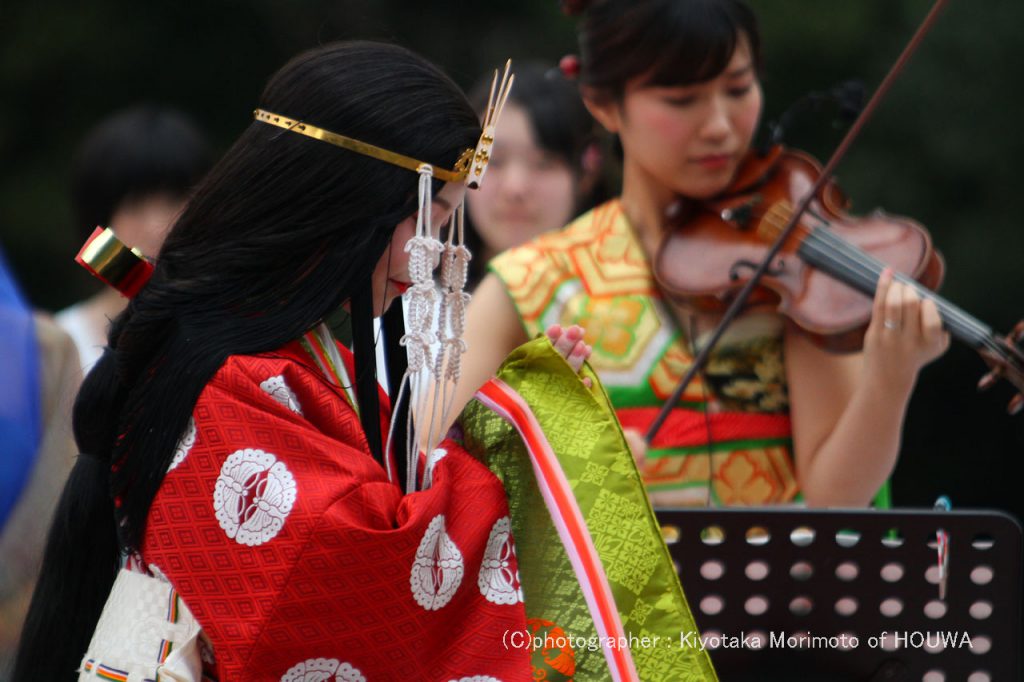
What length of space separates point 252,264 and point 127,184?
143 cm

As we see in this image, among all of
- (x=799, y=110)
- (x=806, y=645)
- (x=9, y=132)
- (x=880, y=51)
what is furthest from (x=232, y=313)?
(x=9, y=132)

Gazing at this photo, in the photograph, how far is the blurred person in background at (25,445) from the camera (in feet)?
4.92

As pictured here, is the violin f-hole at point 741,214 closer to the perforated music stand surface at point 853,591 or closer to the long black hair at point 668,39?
the long black hair at point 668,39

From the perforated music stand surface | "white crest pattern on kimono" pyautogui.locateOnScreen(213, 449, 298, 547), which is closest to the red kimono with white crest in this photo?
"white crest pattern on kimono" pyautogui.locateOnScreen(213, 449, 298, 547)

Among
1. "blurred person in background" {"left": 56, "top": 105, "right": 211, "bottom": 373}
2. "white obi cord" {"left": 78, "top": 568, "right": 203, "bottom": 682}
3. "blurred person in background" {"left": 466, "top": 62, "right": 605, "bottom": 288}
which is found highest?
"blurred person in background" {"left": 466, "top": 62, "right": 605, "bottom": 288}

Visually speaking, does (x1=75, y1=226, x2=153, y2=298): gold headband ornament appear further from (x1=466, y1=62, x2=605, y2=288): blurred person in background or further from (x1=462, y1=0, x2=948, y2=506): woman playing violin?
(x1=466, y1=62, x2=605, y2=288): blurred person in background

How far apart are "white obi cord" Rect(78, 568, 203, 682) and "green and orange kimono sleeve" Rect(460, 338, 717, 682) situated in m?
0.30

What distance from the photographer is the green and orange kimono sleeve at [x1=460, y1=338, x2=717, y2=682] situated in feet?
4.46

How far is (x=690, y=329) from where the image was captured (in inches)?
79.7

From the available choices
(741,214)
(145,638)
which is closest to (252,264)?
(145,638)

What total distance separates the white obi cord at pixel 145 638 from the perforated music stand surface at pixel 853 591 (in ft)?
1.79

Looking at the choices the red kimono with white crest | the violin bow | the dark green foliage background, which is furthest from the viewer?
the dark green foliage background

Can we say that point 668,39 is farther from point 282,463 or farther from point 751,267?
point 282,463

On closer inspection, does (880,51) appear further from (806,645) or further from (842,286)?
(806,645)
